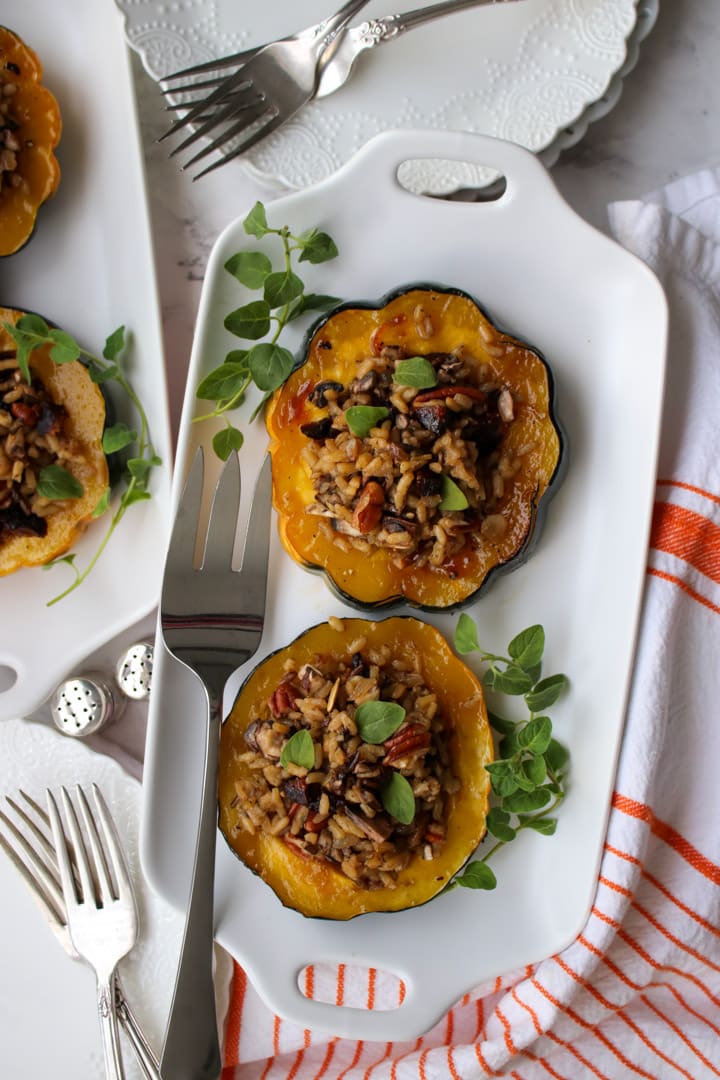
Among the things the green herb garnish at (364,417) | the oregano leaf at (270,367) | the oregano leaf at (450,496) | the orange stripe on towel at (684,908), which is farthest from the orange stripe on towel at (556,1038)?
the oregano leaf at (270,367)

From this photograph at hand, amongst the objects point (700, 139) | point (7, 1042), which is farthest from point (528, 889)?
point (700, 139)

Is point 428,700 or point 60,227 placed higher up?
point 60,227

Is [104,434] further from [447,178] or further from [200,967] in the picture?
[200,967]

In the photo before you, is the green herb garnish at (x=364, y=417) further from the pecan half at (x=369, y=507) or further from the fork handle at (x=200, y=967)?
the fork handle at (x=200, y=967)

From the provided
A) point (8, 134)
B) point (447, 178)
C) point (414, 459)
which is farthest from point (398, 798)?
point (8, 134)

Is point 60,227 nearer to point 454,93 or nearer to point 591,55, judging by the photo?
point 454,93

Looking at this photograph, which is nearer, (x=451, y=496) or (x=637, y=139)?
(x=451, y=496)
